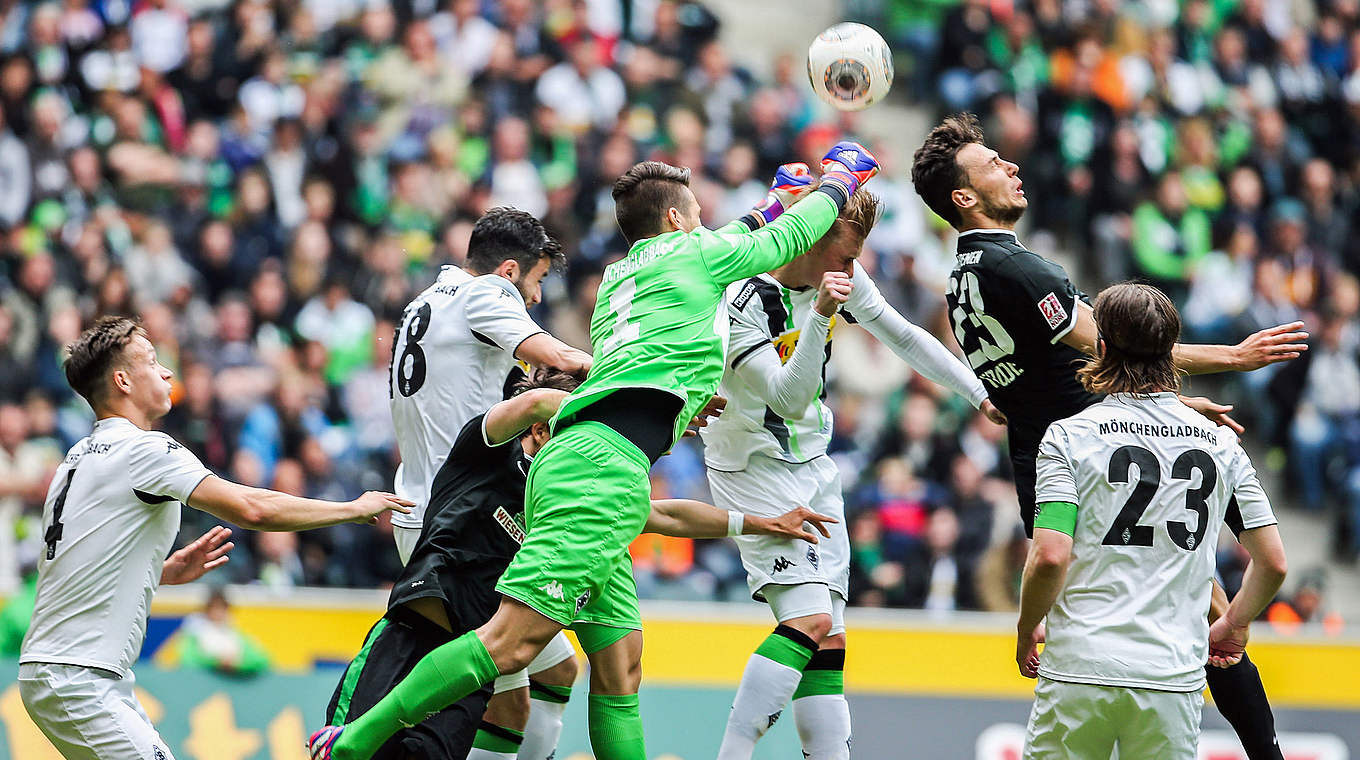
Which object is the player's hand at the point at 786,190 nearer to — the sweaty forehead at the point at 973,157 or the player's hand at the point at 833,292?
the player's hand at the point at 833,292

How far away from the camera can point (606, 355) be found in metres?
5.97

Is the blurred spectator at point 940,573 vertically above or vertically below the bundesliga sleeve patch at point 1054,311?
below

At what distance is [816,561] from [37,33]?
12417 millimetres

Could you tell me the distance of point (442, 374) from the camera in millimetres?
6902

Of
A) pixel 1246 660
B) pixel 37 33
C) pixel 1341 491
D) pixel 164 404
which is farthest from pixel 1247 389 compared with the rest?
pixel 37 33

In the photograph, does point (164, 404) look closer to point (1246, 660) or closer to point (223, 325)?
point (1246, 660)

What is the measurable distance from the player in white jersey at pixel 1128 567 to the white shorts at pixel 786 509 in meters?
1.77

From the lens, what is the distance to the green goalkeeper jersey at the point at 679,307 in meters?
5.87

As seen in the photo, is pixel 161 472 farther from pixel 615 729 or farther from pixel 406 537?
pixel 615 729

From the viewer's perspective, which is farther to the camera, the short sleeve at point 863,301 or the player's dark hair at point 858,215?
the short sleeve at point 863,301

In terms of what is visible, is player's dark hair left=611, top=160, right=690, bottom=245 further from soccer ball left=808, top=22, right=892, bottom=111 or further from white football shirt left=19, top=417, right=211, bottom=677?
white football shirt left=19, top=417, right=211, bottom=677

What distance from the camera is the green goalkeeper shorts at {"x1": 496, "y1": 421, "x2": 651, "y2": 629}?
5605 millimetres

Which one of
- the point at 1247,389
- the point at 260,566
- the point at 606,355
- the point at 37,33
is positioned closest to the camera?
the point at 606,355

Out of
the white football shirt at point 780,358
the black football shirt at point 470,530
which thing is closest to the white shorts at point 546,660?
the black football shirt at point 470,530
